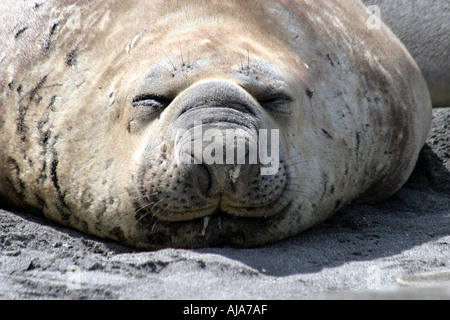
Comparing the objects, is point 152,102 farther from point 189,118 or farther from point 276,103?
point 276,103

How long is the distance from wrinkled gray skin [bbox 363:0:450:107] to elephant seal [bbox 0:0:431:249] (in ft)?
5.43

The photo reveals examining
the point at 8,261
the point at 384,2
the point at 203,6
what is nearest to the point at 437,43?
the point at 384,2

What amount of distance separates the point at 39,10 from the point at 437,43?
11.1ft

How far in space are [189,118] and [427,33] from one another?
3524 millimetres

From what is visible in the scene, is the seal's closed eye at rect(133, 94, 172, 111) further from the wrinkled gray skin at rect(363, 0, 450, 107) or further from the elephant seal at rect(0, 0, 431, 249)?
the wrinkled gray skin at rect(363, 0, 450, 107)

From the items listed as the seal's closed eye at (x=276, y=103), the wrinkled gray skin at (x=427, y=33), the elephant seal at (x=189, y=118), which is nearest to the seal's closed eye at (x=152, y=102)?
the elephant seal at (x=189, y=118)

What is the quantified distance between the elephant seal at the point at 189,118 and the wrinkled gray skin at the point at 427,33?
166 cm

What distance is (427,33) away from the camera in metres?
6.24

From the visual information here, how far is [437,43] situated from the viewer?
6184 mm

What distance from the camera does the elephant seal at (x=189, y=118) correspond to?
3.37 meters

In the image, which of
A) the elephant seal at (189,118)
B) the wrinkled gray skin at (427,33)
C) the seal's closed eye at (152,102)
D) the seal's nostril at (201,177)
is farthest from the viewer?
the wrinkled gray skin at (427,33)

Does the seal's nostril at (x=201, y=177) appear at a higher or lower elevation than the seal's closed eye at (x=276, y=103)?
lower

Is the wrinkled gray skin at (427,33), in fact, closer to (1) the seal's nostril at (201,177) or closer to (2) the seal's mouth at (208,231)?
(2) the seal's mouth at (208,231)

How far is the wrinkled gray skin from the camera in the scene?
6.11 metres
